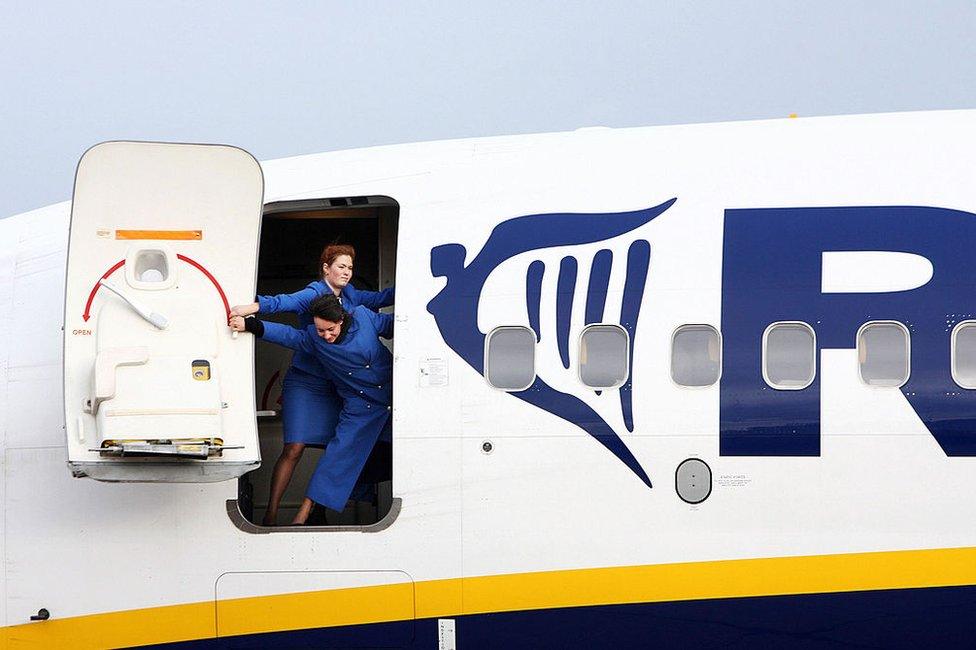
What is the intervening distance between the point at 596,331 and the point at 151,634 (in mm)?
3666

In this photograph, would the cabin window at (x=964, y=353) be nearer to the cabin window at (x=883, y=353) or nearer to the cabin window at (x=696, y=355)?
the cabin window at (x=883, y=353)

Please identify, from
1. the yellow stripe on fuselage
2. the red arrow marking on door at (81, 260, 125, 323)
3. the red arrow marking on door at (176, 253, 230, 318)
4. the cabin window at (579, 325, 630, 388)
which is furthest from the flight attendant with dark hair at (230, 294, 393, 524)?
the cabin window at (579, 325, 630, 388)

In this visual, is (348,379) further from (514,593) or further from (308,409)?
(514,593)

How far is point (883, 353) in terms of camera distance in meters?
7.76

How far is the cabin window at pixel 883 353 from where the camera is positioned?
7.73m

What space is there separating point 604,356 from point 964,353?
2345 mm

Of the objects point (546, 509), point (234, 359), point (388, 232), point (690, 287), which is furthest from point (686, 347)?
point (388, 232)

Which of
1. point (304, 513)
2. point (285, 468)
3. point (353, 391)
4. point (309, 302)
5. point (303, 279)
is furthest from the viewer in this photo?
point (303, 279)

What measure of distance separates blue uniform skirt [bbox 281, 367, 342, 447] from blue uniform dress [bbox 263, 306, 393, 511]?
21cm

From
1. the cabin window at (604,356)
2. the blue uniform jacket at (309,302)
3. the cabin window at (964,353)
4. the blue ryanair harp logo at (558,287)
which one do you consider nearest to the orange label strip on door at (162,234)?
the blue uniform jacket at (309,302)

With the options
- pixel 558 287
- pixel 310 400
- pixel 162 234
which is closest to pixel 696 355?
pixel 558 287

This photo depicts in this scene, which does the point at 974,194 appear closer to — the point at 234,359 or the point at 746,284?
the point at 746,284

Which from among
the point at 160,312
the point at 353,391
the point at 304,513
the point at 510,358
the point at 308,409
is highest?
the point at 160,312

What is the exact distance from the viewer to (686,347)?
311 inches
